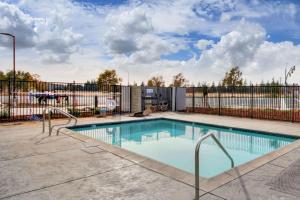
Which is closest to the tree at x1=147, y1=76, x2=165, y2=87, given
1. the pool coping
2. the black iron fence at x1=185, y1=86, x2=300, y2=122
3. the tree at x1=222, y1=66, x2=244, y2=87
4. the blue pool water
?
the tree at x1=222, y1=66, x2=244, y2=87

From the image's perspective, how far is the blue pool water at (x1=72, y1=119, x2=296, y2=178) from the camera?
655 cm

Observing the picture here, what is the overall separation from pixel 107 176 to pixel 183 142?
5.23 metres

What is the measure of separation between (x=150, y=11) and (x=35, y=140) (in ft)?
26.3

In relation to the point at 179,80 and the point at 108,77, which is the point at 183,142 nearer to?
the point at 108,77

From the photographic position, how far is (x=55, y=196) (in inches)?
129

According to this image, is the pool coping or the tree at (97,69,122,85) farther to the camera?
the tree at (97,69,122,85)

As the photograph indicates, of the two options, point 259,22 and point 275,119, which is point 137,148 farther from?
point 259,22

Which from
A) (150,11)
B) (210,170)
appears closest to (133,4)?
(150,11)

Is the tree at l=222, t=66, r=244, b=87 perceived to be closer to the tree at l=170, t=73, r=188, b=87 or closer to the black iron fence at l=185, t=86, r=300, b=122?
the tree at l=170, t=73, r=188, b=87

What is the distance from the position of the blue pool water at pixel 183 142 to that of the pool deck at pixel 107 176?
1471 millimetres

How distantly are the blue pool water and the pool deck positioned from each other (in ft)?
4.83

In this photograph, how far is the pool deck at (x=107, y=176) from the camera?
11.0 feet

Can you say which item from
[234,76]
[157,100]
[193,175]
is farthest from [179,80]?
[193,175]

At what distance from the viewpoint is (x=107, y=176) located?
4.07 meters
